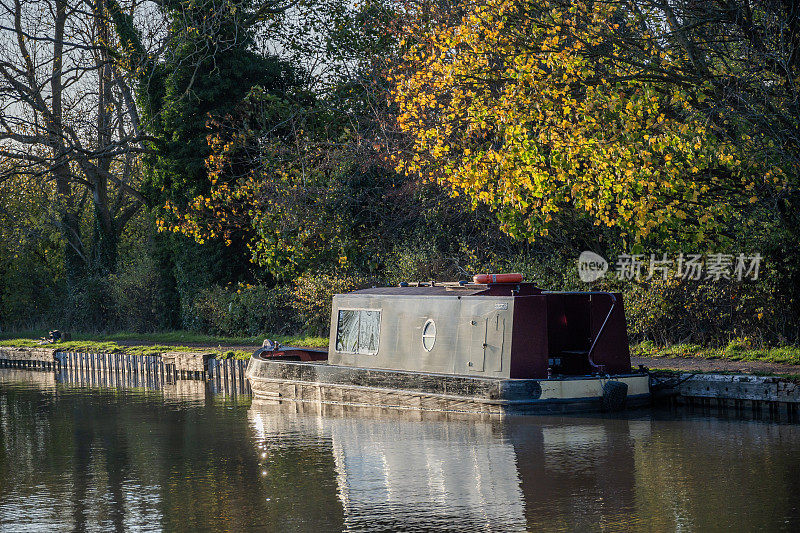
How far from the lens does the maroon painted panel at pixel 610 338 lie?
14070mm

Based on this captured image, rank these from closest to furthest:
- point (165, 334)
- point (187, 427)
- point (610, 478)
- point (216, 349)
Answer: point (610, 478), point (187, 427), point (216, 349), point (165, 334)

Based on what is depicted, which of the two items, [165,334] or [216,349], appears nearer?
[216,349]

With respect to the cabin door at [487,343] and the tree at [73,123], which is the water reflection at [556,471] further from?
the tree at [73,123]

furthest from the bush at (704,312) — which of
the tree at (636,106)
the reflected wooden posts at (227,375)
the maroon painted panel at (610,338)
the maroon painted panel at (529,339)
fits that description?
the reflected wooden posts at (227,375)

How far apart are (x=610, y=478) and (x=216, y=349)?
13.9 meters

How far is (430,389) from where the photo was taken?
561 inches

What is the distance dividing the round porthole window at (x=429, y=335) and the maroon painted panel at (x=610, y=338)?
233 cm

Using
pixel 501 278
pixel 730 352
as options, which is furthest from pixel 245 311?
pixel 730 352

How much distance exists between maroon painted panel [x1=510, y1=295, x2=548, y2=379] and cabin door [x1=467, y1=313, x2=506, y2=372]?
21 cm

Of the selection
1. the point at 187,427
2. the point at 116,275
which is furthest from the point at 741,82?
the point at 116,275

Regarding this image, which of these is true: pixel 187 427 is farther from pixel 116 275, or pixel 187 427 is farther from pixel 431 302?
pixel 116 275

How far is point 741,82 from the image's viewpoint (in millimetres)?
14008

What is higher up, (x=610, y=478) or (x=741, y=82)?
(x=741, y=82)

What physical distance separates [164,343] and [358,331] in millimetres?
10401
